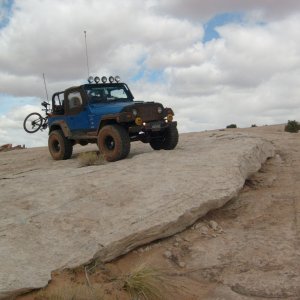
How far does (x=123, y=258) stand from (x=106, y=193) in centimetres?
131

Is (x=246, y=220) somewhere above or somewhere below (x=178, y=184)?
below

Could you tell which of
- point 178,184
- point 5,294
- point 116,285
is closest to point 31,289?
point 5,294

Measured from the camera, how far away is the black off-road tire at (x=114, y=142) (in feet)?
31.3

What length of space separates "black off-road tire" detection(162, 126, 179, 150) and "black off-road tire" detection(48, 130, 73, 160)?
8.28 ft

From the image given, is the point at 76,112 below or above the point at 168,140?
above

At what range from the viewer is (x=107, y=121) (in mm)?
10039

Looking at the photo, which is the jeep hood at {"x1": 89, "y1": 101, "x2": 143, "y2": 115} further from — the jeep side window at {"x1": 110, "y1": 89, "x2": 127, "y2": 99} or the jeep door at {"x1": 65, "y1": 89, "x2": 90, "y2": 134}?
the jeep side window at {"x1": 110, "y1": 89, "x2": 127, "y2": 99}

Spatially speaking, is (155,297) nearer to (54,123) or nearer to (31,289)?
(31,289)

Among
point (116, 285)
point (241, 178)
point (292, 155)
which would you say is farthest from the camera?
point (292, 155)

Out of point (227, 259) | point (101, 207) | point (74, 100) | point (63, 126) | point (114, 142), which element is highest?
point (74, 100)

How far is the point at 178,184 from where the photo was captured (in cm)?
698

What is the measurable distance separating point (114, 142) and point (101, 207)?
346 cm

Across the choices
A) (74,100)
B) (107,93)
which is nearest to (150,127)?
(107,93)

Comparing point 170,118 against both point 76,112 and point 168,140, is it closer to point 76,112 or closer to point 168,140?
point 168,140
